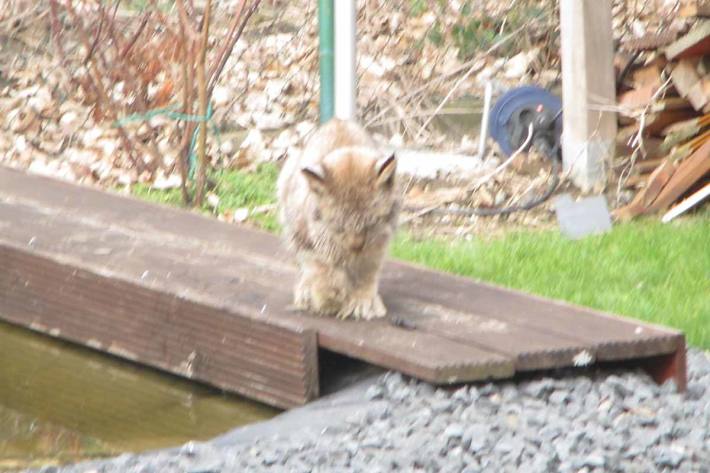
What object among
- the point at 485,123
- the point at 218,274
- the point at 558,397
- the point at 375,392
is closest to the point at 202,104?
the point at 485,123

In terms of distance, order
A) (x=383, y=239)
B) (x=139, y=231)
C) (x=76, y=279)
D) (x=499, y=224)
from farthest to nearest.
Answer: (x=499, y=224) < (x=139, y=231) < (x=76, y=279) < (x=383, y=239)

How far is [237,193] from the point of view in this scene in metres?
8.49

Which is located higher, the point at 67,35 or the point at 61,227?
the point at 67,35

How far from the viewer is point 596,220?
7.68 meters

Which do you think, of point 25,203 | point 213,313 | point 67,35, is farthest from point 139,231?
point 67,35

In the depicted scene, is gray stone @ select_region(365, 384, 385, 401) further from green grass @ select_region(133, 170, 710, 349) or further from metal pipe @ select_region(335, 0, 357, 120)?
metal pipe @ select_region(335, 0, 357, 120)

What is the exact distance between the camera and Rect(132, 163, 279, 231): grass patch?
827 centimetres

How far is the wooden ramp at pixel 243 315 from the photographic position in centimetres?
515

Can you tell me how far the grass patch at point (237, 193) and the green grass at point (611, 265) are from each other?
0.37 meters

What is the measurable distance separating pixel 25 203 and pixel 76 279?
1.40 m

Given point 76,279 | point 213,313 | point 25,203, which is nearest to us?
point 213,313

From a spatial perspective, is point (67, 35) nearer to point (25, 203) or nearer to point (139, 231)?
point (25, 203)

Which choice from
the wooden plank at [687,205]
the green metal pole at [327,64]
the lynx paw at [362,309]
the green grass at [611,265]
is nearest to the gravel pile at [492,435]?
the lynx paw at [362,309]

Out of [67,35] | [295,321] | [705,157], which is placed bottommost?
[295,321]
